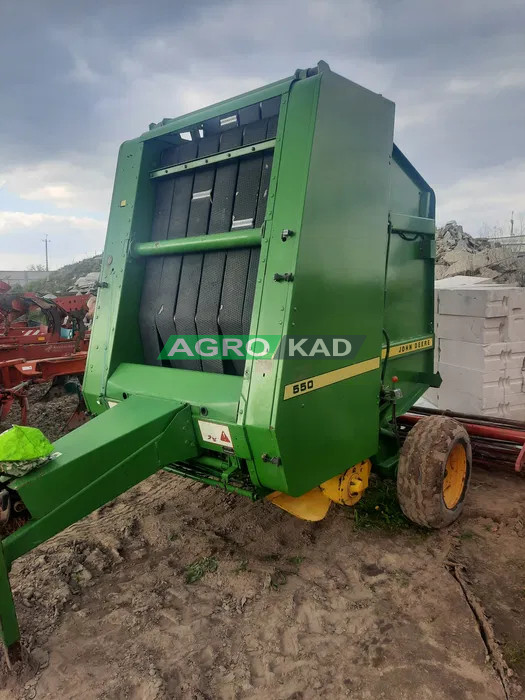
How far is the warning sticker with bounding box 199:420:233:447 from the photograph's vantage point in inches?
100

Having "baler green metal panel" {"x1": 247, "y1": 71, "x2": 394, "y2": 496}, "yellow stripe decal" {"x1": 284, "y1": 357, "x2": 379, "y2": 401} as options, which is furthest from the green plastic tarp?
"yellow stripe decal" {"x1": 284, "y1": 357, "x2": 379, "y2": 401}

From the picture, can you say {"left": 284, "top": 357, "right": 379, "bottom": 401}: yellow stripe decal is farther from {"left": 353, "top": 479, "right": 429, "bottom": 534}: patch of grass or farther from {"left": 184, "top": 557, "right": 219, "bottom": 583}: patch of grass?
{"left": 184, "top": 557, "right": 219, "bottom": 583}: patch of grass

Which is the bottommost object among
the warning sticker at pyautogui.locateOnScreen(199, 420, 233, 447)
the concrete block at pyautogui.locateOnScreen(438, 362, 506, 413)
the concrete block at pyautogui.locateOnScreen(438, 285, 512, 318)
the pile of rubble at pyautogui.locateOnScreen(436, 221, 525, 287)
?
the warning sticker at pyautogui.locateOnScreen(199, 420, 233, 447)

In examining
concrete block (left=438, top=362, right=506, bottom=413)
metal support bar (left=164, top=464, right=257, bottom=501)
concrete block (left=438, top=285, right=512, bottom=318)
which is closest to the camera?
metal support bar (left=164, top=464, right=257, bottom=501)

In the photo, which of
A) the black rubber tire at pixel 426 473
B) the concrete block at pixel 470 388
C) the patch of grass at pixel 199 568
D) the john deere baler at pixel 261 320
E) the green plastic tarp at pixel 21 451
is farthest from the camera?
the concrete block at pixel 470 388

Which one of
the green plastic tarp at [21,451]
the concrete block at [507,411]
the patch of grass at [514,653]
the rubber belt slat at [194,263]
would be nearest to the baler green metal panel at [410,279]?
the concrete block at [507,411]

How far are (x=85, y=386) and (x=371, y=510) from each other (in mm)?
2243

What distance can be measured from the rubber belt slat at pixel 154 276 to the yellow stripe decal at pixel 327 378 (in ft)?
3.99

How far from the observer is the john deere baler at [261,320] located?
2.40 metres

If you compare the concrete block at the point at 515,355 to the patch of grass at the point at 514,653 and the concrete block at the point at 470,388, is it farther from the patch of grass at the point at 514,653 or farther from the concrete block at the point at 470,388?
the patch of grass at the point at 514,653

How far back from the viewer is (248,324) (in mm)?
2824

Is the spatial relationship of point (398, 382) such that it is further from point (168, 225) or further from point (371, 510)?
point (168, 225)

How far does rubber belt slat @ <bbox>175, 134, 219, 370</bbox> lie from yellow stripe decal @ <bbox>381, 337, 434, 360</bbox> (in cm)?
133

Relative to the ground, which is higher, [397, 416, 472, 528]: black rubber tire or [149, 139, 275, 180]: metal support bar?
[149, 139, 275, 180]: metal support bar
